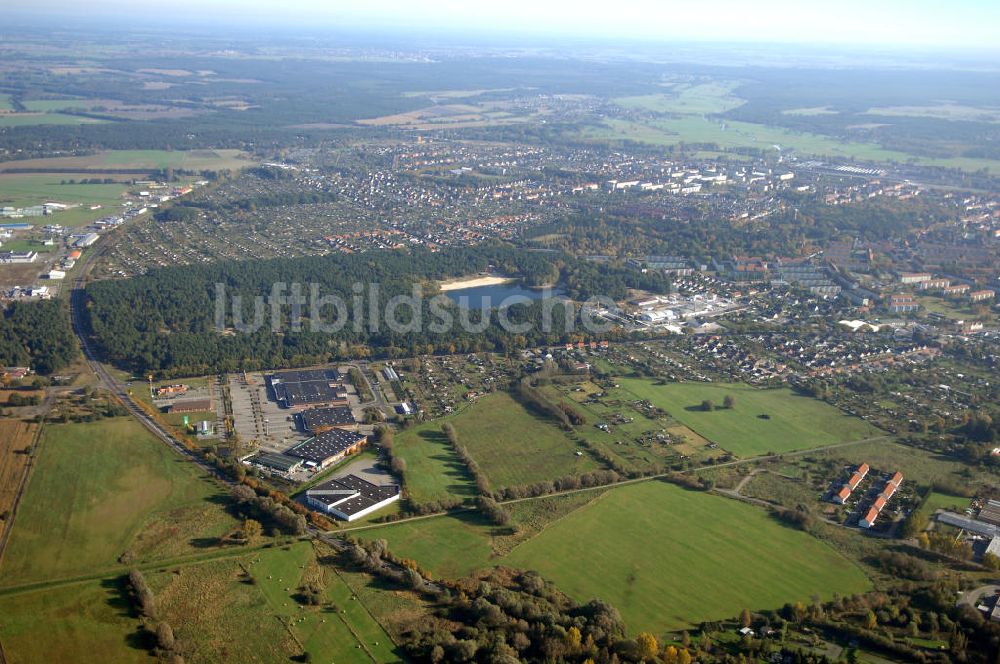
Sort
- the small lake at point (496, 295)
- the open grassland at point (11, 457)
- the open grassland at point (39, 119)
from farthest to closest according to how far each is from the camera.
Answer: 1. the open grassland at point (39, 119)
2. the small lake at point (496, 295)
3. the open grassland at point (11, 457)

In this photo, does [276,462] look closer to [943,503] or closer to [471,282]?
[943,503]

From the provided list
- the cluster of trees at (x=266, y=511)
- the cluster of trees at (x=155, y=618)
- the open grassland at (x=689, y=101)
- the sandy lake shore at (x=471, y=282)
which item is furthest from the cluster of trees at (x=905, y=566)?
the open grassland at (x=689, y=101)

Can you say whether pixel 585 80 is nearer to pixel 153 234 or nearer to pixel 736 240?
pixel 736 240

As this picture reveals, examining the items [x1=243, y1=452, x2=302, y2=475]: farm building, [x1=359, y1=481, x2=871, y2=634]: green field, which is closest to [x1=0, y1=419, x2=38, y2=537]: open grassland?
[x1=243, y1=452, x2=302, y2=475]: farm building

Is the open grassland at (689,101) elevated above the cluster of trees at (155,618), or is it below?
above

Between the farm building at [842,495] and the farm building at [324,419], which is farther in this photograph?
the farm building at [324,419]

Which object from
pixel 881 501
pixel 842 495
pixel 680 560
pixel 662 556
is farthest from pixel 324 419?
pixel 881 501

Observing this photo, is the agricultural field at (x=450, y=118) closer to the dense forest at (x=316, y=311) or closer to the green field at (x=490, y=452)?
the dense forest at (x=316, y=311)
